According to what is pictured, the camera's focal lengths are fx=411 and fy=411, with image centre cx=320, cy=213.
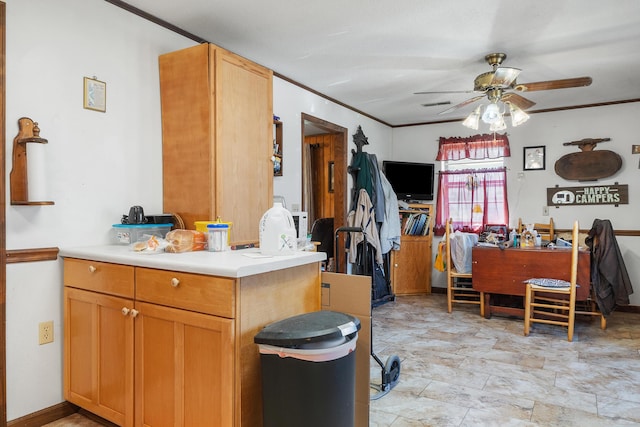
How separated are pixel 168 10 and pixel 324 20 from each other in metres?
0.95

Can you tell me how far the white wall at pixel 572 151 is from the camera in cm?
446

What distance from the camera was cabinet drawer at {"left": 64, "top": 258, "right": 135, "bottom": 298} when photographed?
1821 millimetres

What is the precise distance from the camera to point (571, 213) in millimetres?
4730

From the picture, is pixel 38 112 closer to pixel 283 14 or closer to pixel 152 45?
pixel 152 45

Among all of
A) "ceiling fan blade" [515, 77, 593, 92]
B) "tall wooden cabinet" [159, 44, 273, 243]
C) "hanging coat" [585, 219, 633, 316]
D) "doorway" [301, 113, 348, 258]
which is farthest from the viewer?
"doorway" [301, 113, 348, 258]

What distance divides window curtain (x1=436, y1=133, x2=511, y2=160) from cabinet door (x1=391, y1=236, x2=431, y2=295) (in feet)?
3.81

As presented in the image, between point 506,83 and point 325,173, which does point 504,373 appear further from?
point 325,173

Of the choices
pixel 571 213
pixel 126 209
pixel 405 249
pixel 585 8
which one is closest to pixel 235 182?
pixel 126 209

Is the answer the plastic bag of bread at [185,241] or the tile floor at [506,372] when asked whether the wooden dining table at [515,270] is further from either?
the plastic bag of bread at [185,241]

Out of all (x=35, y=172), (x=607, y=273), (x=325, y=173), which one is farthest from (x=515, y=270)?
(x=35, y=172)

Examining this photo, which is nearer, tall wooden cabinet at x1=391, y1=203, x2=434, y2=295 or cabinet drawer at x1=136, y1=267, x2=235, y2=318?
cabinet drawer at x1=136, y1=267, x2=235, y2=318

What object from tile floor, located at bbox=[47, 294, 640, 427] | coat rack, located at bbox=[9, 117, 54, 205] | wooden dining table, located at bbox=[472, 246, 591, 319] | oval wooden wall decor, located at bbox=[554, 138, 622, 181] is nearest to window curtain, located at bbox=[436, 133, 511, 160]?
oval wooden wall decor, located at bbox=[554, 138, 622, 181]

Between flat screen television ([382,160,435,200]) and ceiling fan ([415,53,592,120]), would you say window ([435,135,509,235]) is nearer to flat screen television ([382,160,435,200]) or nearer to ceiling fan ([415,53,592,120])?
flat screen television ([382,160,435,200])

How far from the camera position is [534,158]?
494 cm
